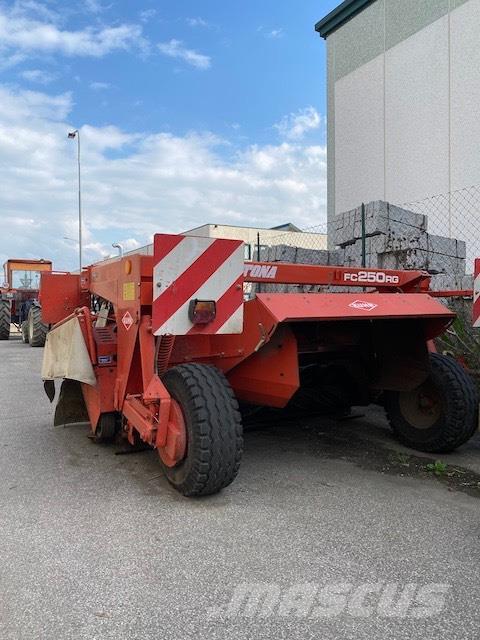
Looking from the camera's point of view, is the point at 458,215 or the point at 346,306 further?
the point at 458,215

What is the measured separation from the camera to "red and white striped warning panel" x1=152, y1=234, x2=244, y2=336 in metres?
3.22

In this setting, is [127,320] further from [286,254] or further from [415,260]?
[415,260]

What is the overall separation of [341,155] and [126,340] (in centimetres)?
1339

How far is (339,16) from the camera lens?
15703mm

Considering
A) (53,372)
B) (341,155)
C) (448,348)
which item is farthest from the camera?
(341,155)

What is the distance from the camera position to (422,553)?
8.69 feet

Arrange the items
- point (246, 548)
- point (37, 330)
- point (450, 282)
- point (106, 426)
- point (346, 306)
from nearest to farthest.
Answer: point (246, 548), point (346, 306), point (106, 426), point (450, 282), point (37, 330)

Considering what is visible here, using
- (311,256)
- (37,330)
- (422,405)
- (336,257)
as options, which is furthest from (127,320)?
(37,330)

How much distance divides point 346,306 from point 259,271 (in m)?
0.75

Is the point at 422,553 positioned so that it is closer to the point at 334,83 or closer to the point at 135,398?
the point at 135,398

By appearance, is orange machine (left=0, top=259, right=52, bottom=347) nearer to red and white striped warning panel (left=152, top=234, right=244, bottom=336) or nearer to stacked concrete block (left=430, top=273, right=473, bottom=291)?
stacked concrete block (left=430, top=273, right=473, bottom=291)

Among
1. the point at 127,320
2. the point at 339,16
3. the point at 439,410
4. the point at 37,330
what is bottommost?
the point at 439,410

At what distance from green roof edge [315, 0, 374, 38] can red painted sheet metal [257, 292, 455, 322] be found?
45.3ft

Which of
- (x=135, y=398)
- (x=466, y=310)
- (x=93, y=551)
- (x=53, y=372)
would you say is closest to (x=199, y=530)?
(x=93, y=551)
